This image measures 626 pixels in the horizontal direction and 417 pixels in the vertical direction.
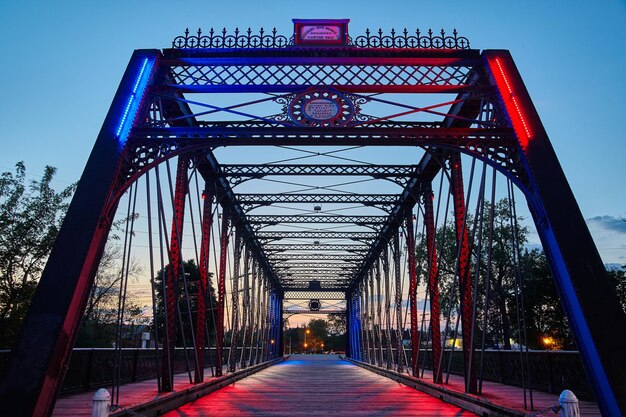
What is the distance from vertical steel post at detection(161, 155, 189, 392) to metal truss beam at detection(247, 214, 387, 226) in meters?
11.9

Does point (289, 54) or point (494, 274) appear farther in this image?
point (494, 274)

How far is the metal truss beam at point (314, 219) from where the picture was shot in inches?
924

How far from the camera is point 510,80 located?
8719 mm

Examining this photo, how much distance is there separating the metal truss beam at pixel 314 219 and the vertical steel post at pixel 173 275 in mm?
11923

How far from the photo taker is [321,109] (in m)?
9.14

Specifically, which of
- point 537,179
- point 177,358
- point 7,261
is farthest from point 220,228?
point 537,179

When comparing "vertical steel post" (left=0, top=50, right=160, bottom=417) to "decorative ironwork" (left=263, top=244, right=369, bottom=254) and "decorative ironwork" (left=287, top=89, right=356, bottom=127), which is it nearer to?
"decorative ironwork" (left=287, top=89, right=356, bottom=127)

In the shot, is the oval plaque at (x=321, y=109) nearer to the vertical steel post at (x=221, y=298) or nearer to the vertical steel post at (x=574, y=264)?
the vertical steel post at (x=574, y=264)

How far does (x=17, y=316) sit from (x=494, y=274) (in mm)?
28859

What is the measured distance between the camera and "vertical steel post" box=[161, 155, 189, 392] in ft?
31.2

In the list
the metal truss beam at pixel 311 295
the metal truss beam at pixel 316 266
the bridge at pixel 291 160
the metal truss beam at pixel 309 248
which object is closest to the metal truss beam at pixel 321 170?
the bridge at pixel 291 160

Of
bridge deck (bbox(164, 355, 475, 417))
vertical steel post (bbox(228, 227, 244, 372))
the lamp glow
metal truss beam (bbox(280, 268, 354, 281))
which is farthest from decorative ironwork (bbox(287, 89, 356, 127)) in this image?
metal truss beam (bbox(280, 268, 354, 281))

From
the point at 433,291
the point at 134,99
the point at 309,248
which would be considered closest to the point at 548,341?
the point at 309,248

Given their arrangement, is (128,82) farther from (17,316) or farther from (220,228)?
(17,316)
